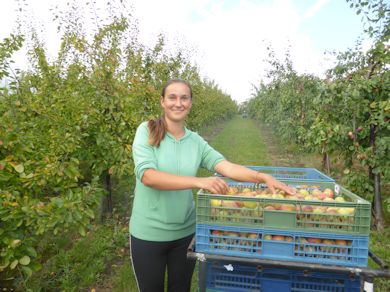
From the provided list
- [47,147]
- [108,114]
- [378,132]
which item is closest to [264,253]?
[47,147]

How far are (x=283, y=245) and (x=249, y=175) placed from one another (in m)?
0.55

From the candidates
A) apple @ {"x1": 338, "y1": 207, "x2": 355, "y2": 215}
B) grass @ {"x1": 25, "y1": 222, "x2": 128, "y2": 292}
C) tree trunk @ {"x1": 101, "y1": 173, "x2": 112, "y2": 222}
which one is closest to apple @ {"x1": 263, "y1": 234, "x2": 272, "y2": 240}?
apple @ {"x1": 338, "y1": 207, "x2": 355, "y2": 215}

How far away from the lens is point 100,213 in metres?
5.16

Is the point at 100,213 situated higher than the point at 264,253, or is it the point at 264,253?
the point at 264,253

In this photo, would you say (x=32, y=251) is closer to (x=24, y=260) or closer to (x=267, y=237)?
(x=24, y=260)

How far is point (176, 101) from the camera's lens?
211cm

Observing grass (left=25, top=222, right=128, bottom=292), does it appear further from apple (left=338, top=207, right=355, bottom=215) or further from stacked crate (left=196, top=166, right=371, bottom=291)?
apple (left=338, top=207, right=355, bottom=215)

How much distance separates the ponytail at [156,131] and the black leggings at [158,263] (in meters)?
0.66

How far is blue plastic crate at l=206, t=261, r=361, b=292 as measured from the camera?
1787 mm

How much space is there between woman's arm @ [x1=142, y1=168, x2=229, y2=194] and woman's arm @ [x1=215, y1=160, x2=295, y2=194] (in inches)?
15.4

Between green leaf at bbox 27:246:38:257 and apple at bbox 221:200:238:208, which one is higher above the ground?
apple at bbox 221:200:238:208

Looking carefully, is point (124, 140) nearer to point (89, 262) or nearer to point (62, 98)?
point (62, 98)

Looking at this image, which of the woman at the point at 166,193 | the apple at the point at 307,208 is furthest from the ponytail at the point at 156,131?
the apple at the point at 307,208

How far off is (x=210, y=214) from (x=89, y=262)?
2.56m
